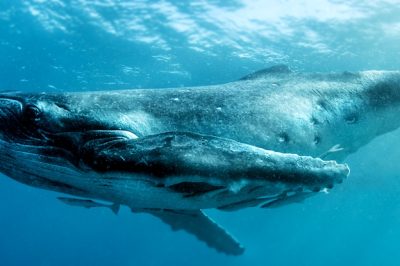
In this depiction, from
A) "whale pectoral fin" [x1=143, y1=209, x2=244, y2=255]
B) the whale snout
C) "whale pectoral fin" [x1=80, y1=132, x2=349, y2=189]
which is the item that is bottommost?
"whale pectoral fin" [x1=80, y1=132, x2=349, y2=189]

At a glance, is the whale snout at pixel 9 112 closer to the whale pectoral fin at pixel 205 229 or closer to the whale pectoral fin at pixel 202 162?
the whale pectoral fin at pixel 202 162

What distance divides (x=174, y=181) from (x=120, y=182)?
62 cm

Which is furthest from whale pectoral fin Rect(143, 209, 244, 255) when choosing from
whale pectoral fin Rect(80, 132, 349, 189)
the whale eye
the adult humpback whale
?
whale pectoral fin Rect(80, 132, 349, 189)

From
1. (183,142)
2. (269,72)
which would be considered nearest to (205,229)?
(269,72)

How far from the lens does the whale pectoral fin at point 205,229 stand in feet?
27.3

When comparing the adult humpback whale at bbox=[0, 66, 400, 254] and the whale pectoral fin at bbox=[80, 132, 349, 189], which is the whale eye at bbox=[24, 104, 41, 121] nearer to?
the adult humpback whale at bbox=[0, 66, 400, 254]

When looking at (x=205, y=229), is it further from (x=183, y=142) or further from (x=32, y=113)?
(x=183, y=142)

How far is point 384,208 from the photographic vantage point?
262 feet

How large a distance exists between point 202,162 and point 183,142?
0.91 feet

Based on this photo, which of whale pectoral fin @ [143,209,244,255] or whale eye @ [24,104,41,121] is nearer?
whale eye @ [24,104,41,121]

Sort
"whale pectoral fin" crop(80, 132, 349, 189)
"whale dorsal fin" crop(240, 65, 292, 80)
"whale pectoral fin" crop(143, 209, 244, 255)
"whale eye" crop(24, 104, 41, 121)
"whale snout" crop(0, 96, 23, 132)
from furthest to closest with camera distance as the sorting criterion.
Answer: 1. "whale pectoral fin" crop(143, 209, 244, 255)
2. "whale dorsal fin" crop(240, 65, 292, 80)
3. "whale eye" crop(24, 104, 41, 121)
4. "whale snout" crop(0, 96, 23, 132)
5. "whale pectoral fin" crop(80, 132, 349, 189)

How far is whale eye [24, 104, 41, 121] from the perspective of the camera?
3.65 meters

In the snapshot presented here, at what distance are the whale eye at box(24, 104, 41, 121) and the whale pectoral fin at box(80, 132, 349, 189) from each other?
2.83ft

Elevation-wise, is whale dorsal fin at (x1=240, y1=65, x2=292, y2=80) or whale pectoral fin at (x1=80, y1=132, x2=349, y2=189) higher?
whale dorsal fin at (x1=240, y1=65, x2=292, y2=80)
